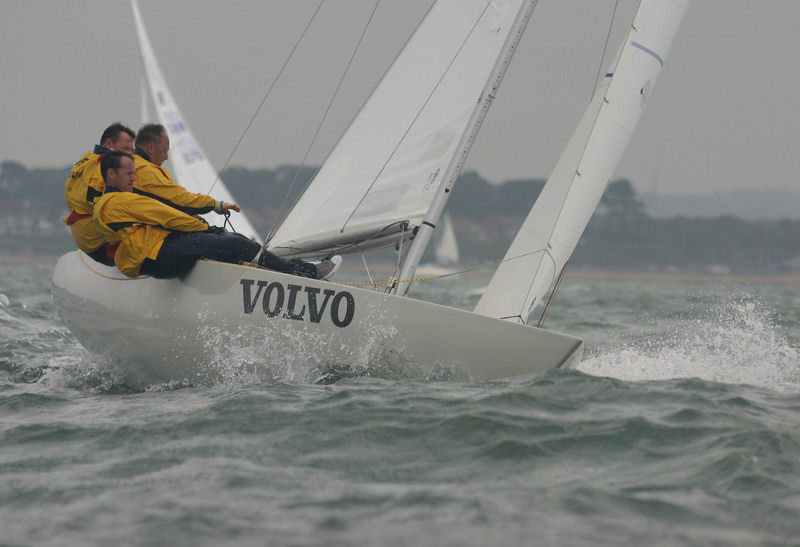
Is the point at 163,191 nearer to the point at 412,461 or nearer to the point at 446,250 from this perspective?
the point at 412,461

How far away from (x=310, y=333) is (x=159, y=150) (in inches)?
46.9

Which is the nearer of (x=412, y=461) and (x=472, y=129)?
(x=412, y=461)

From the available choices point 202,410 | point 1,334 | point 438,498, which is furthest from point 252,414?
point 1,334

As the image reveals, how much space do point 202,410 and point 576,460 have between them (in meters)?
1.58

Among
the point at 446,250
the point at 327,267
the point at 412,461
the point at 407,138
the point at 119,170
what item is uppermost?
the point at 407,138

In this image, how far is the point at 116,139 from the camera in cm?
513

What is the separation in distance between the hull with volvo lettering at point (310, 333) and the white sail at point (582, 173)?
0.56 metres

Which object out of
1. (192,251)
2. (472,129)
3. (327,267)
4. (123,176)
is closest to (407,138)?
(472,129)

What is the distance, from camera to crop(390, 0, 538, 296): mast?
17.7ft

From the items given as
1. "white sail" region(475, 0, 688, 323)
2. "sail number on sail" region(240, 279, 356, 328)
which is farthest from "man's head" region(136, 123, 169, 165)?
"white sail" region(475, 0, 688, 323)

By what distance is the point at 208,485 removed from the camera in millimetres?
3043

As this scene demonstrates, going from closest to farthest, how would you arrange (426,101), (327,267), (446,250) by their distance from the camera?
(327,267) < (426,101) < (446,250)

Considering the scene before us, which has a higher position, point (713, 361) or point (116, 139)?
point (116, 139)

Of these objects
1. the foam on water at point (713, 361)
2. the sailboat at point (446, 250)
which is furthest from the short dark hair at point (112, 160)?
the sailboat at point (446, 250)
